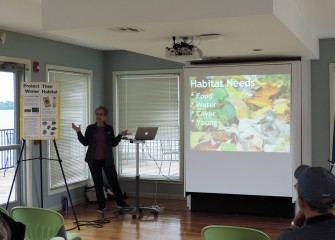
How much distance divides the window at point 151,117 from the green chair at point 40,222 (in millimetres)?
4337

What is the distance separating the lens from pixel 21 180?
6.03 metres

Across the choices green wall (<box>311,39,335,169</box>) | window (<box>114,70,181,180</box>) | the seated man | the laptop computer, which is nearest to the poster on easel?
the laptop computer

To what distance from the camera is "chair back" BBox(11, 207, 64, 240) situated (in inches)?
122

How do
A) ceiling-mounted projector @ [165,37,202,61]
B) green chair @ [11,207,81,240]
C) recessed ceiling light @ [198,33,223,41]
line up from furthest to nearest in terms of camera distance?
ceiling-mounted projector @ [165,37,202,61]
recessed ceiling light @ [198,33,223,41]
green chair @ [11,207,81,240]

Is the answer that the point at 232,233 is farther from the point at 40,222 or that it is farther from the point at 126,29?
the point at 126,29

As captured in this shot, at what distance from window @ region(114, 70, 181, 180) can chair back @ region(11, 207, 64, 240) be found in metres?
4.34

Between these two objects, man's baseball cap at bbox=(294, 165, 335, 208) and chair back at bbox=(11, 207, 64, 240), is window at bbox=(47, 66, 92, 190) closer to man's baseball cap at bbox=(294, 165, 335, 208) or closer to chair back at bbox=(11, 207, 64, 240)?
chair back at bbox=(11, 207, 64, 240)

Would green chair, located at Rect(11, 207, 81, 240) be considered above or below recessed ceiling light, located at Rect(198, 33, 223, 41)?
below

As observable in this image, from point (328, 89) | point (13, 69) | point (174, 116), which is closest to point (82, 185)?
point (174, 116)

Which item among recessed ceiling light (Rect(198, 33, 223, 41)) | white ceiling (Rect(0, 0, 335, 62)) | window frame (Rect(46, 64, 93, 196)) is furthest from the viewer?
window frame (Rect(46, 64, 93, 196))

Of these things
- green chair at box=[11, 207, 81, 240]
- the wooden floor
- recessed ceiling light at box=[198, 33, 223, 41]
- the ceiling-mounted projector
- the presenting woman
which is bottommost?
the wooden floor

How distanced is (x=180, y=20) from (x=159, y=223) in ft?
10.8

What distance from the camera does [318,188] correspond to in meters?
1.83

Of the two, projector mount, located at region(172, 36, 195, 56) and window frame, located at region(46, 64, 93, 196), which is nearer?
projector mount, located at region(172, 36, 195, 56)
